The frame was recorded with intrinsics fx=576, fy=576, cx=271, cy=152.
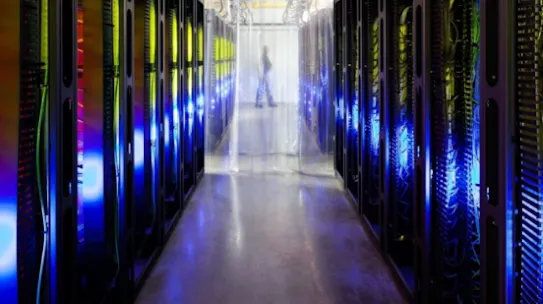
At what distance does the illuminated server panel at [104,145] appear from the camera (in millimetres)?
2408

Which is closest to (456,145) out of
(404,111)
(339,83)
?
(404,111)

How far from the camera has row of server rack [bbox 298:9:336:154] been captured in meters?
6.93

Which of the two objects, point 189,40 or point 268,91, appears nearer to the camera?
point 189,40

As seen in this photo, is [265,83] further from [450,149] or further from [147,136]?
[450,149]

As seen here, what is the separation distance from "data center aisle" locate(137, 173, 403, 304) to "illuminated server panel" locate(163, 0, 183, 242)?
17 centimetres

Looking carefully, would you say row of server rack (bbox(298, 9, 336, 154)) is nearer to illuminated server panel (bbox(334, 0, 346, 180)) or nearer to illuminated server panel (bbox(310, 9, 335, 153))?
illuminated server panel (bbox(310, 9, 335, 153))

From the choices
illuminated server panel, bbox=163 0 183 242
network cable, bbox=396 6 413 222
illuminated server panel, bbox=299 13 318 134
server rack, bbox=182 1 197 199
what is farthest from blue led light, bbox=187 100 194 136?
illuminated server panel, bbox=299 13 318 134

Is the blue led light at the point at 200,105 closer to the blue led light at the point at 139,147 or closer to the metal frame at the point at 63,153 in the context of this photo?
the blue led light at the point at 139,147

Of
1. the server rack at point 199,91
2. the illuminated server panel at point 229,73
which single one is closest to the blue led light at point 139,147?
the server rack at point 199,91

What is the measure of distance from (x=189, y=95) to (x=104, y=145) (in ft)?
9.08

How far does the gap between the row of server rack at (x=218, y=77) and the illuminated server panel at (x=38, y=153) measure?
5.59 meters

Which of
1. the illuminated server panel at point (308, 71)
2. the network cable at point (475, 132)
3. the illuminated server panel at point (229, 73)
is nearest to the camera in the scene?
the network cable at point (475, 132)

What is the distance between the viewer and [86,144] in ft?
7.98

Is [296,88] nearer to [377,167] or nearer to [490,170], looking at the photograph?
[377,167]
